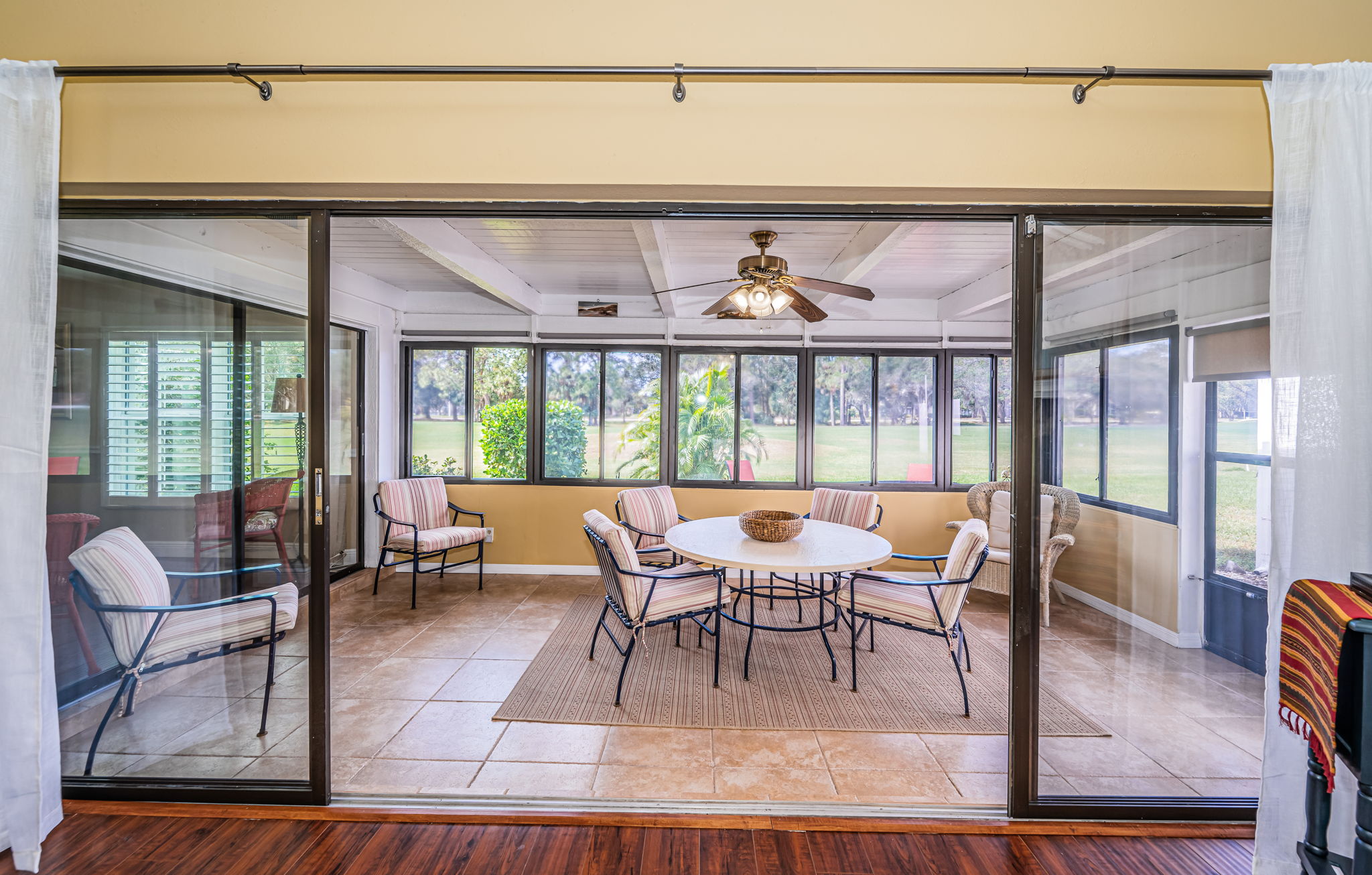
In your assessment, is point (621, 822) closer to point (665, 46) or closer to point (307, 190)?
point (307, 190)

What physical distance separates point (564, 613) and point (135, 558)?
103 inches

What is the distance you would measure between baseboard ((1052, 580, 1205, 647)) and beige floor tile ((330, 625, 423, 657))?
3567 mm

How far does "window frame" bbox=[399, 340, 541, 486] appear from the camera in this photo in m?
5.34

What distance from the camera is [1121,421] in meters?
2.00

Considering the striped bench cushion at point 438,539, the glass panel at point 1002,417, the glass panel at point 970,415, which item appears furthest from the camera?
the glass panel at point 970,415

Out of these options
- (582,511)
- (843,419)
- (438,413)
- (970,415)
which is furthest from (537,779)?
(970,415)

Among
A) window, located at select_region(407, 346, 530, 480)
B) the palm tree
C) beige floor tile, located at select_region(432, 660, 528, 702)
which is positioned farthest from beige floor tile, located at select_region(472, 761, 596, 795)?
window, located at select_region(407, 346, 530, 480)

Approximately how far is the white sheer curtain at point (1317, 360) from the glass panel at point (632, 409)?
4.24 m

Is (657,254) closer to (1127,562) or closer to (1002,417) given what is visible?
(1127,562)

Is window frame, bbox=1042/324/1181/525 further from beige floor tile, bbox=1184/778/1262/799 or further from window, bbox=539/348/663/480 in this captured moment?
window, bbox=539/348/663/480

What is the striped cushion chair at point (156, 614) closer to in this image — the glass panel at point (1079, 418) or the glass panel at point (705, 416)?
the glass panel at point (1079, 418)

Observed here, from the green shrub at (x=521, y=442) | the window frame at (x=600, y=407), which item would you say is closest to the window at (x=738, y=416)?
the window frame at (x=600, y=407)

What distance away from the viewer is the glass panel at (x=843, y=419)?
540cm

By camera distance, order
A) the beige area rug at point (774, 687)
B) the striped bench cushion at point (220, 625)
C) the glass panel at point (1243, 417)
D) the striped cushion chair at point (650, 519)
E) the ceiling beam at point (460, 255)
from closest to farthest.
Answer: the glass panel at point (1243, 417) < the striped bench cushion at point (220, 625) < the beige area rug at point (774, 687) < the ceiling beam at point (460, 255) < the striped cushion chair at point (650, 519)
